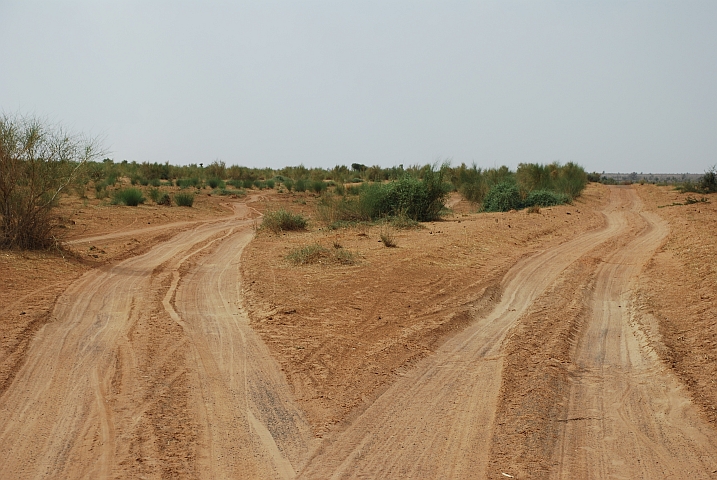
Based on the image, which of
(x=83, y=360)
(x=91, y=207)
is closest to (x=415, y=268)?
(x=83, y=360)

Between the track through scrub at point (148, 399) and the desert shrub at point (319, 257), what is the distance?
387cm

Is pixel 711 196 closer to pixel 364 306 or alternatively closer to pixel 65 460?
pixel 364 306

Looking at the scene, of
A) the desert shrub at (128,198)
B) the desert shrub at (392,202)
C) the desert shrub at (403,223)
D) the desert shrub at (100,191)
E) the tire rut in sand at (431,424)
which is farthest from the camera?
the desert shrub at (100,191)

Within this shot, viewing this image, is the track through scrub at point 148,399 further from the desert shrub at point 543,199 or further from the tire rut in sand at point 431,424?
the desert shrub at point 543,199

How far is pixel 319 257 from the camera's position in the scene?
15102 millimetres

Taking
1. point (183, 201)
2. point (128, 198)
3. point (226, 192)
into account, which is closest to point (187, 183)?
point (226, 192)

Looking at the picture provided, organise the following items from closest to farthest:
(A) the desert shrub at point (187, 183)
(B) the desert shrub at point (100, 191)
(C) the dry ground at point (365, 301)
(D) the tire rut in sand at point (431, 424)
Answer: (D) the tire rut in sand at point (431, 424) → (C) the dry ground at point (365, 301) → (B) the desert shrub at point (100, 191) → (A) the desert shrub at point (187, 183)

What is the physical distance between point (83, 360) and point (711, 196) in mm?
39991

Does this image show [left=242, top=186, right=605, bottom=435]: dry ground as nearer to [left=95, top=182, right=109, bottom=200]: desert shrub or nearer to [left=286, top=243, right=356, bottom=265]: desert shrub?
[left=286, top=243, right=356, bottom=265]: desert shrub

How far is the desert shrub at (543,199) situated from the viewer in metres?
34.7

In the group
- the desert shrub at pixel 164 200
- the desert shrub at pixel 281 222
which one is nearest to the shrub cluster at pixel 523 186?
the desert shrub at pixel 281 222

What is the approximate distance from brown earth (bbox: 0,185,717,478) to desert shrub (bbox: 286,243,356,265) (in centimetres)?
20

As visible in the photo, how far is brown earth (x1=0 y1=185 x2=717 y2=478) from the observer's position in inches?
208

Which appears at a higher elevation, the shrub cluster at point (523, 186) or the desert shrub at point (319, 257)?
the shrub cluster at point (523, 186)
